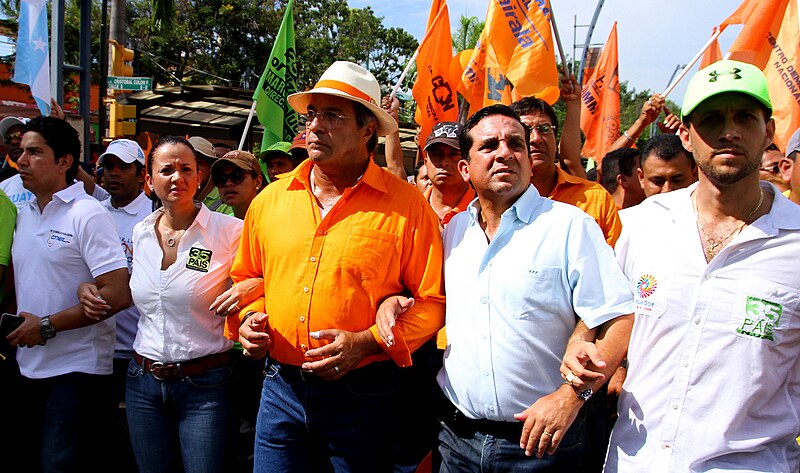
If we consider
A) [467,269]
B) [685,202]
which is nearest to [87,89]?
[467,269]

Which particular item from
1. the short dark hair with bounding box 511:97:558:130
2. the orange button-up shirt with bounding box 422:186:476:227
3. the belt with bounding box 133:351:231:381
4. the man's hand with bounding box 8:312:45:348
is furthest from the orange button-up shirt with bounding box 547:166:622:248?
the man's hand with bounding box 8:312:45:348

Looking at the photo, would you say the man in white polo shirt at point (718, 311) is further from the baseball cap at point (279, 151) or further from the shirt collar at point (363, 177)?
the baseball cap at point (279, 151)

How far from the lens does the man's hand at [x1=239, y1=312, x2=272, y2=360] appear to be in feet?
8.11

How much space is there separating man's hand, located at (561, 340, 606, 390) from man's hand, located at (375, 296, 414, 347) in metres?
0.66

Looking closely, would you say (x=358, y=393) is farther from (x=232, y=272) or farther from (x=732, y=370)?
(x=732, y=370)

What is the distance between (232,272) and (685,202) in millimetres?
2047

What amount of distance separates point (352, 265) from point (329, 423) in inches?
27.9

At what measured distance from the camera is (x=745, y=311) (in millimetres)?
1933

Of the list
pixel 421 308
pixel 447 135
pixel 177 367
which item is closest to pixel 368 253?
pixel 421 308

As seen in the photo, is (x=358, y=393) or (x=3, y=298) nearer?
(x=358, y=393)

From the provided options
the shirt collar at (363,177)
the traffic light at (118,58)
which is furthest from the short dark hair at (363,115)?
the traffic light at (118,58)

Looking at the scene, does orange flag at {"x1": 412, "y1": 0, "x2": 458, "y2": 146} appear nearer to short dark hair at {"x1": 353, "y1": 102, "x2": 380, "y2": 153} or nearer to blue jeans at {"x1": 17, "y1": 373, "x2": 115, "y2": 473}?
short dark hair at {"x1": 353, "y1": 102, "x2": 380, "y2": 153}

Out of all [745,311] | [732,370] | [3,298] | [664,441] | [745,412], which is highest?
[745,311]

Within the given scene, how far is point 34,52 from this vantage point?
559 cm
